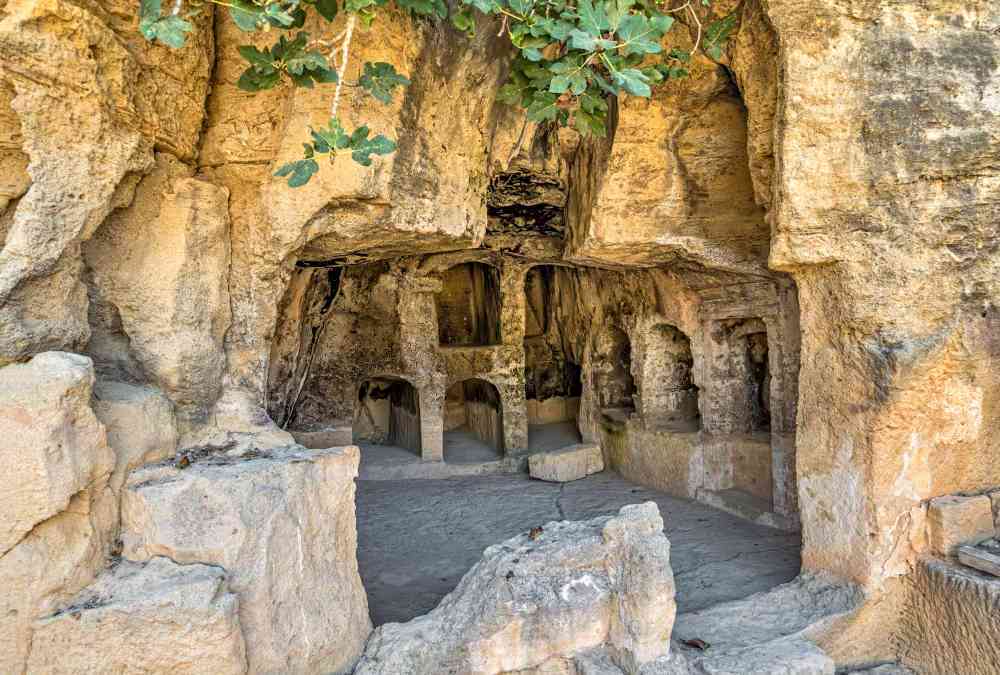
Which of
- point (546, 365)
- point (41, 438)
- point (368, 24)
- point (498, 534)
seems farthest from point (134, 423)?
point (546, 365)

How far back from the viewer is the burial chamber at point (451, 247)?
259 cm

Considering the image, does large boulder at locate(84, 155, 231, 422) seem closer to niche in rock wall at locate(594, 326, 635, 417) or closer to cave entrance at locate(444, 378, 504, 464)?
cave entrance at locate(444, 378, 504, 464)

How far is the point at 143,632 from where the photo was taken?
250cm

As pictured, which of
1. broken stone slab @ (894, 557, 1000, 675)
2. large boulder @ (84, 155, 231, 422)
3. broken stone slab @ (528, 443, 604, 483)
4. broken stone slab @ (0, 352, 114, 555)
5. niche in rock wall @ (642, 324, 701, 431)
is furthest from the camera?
broken stone slab @ (528, 443, 604, 483)

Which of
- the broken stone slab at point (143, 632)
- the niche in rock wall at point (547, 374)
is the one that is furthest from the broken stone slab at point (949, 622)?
the niche in rock wall at point (547, 374)

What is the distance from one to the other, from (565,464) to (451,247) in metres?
4.02

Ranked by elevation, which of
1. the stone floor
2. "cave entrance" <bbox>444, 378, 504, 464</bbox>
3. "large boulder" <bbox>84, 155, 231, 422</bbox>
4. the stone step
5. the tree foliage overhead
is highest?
the tree foliage overhead

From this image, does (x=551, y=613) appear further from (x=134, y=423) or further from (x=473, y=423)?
(x=473, y=423)

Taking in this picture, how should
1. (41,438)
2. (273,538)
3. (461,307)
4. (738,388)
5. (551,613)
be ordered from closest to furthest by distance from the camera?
(41,438), (273,538), (551,613), (738,388), (461,307)

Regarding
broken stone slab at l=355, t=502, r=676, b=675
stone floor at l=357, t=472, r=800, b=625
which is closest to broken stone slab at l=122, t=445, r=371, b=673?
broken stone slab at l=355, t=502, r=676, b=675

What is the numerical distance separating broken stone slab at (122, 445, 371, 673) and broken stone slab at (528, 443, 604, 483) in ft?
16.1

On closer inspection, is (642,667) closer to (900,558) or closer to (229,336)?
(900,558)

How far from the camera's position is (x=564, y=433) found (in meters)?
10.2

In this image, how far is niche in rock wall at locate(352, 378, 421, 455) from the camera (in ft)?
33.6
